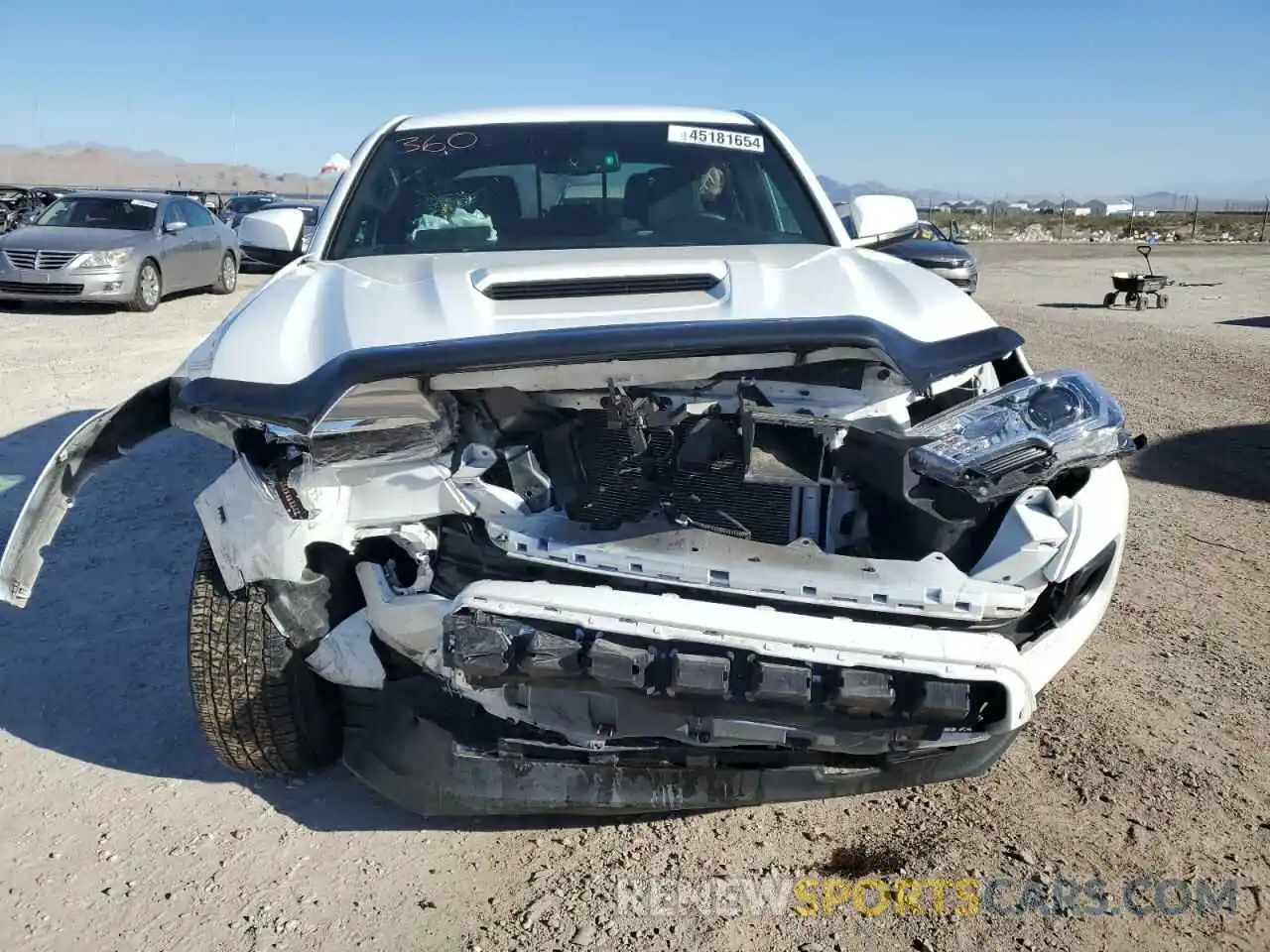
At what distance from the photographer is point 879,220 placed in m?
3.88

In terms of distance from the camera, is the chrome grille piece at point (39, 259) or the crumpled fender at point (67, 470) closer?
the crumpled fender at point (67, 470)

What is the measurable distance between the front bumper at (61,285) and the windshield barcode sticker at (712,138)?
9.62 metres

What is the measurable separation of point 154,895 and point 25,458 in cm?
422

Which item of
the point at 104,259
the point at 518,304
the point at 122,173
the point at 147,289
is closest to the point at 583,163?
the point at 518,304

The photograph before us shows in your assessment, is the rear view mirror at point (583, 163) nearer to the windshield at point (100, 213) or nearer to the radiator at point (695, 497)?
the radiator at point (695, 497)

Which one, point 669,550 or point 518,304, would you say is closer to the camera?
point 669,550

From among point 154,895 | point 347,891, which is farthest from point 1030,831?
point 154,895

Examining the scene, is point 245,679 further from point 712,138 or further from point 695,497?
point 712,138

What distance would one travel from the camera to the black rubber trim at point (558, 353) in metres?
2.21

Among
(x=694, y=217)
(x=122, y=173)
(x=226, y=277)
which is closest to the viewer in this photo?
Answer: (x=694, y=217)

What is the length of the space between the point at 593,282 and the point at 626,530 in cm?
71

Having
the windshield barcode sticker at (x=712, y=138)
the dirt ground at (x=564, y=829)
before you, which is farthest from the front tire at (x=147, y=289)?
the windshield barcode sticker at (x=712, y=138)

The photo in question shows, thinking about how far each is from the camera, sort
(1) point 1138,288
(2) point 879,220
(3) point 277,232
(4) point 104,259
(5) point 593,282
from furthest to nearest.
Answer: (1) point 1138,288
(4) point 104,259
(3) point 277,232
(2) point 879,220
(5) point 593,282

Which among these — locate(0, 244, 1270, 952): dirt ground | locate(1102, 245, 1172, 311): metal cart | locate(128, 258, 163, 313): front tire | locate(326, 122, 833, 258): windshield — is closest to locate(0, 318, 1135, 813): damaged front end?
locate(0, 244, 1270, 952): dirt ground
